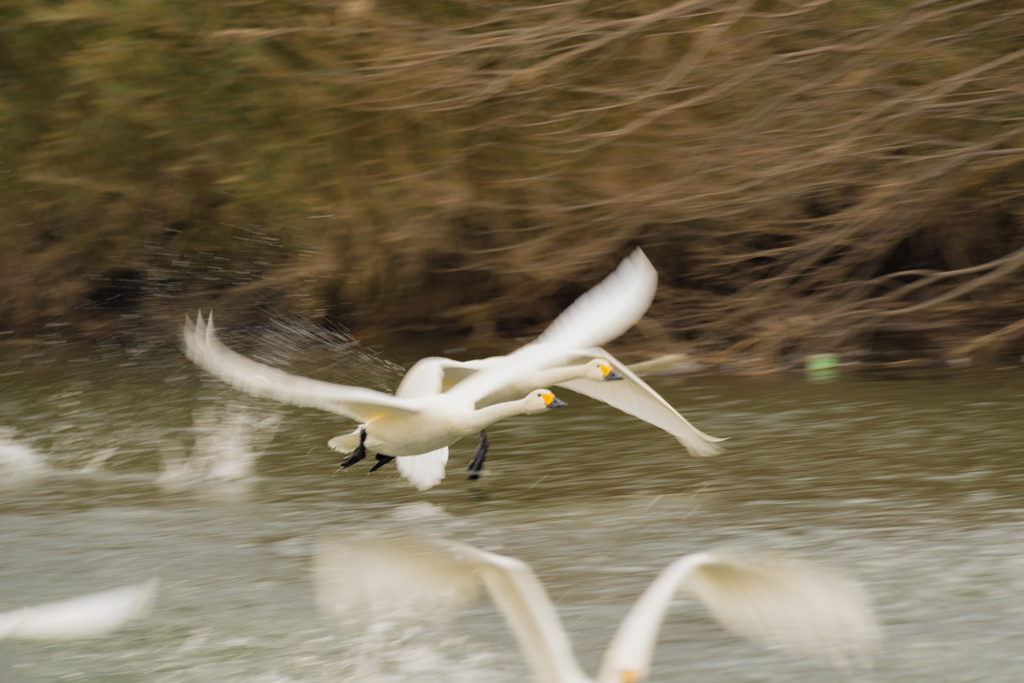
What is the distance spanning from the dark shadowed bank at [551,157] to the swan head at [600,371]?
106 inches

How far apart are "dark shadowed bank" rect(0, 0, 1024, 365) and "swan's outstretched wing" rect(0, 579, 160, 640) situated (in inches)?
→ 187

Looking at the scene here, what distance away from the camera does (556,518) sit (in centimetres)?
564

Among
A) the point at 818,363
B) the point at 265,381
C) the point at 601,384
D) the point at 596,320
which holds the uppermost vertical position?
the point at 265,381

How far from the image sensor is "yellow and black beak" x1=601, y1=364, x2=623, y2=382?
6215 mm

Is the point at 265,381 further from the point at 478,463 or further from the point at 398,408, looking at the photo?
the point at 478,463

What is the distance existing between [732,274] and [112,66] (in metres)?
5.24

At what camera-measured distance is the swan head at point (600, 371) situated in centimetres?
621

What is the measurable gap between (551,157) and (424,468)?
5145mm

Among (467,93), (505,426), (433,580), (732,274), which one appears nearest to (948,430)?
(505,426)

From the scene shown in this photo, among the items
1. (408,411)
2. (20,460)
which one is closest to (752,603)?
(408,411)

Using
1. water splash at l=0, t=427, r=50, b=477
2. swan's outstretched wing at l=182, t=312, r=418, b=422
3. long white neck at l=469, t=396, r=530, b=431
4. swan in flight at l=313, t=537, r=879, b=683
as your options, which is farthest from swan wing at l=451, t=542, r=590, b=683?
water splash at l=0, t=427, r=50, b=477

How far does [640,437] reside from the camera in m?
7.45

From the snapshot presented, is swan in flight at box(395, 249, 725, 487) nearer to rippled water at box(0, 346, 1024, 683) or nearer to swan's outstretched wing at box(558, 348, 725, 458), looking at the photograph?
swan's outstretched wing at box(558, 348, 725, 458)

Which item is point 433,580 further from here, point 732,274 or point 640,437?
point 732,274
